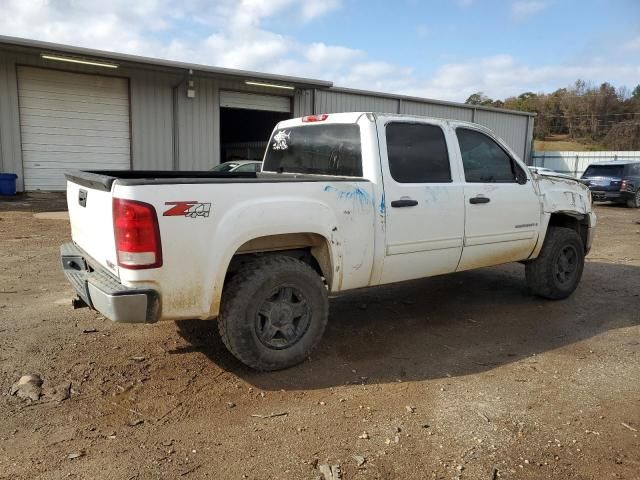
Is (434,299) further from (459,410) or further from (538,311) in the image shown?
(459,410)

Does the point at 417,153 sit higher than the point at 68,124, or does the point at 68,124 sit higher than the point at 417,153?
the point at 68,124

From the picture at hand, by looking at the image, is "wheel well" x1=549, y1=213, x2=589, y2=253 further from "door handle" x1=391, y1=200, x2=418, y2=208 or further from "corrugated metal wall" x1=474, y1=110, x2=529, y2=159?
"corrugated metal wall" x1=474, y1=110, x2=529, y2=159

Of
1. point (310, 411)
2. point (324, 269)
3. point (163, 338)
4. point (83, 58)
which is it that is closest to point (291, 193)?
point (324, 269)

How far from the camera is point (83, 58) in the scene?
1428 cm

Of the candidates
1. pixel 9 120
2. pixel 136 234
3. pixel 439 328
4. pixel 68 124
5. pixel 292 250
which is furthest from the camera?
pixel 68 124

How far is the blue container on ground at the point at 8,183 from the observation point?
45.9 ft

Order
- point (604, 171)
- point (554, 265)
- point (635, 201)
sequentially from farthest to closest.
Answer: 1. point (604, 171)
2. point (635, 201)
3. point (554, 265)

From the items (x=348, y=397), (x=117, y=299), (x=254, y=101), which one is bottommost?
(x=348, y=397)

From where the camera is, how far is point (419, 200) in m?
4.47

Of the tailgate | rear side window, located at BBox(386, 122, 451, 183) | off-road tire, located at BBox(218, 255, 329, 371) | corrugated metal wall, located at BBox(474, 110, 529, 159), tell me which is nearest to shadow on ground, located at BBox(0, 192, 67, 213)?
the tailgate

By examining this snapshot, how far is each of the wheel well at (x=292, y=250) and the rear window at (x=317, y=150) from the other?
2.47ft

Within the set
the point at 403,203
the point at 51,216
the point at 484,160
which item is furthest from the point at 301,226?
the point at 51,216

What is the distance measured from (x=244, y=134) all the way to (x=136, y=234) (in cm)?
2458

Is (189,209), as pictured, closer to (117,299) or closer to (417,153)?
(117,299)
